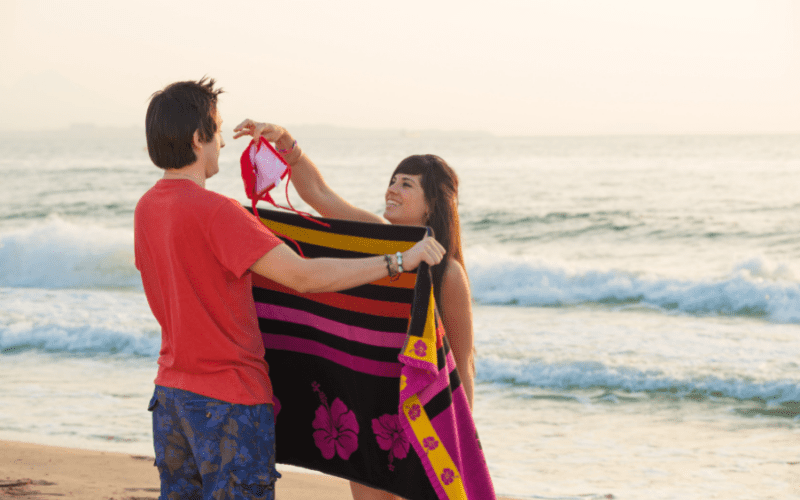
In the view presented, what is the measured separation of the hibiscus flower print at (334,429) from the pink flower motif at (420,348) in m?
0.54

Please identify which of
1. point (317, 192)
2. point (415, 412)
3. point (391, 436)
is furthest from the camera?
point (317, 192)

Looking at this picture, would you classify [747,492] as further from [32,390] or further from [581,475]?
[32,390]

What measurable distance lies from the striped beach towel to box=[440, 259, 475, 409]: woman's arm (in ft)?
0.74

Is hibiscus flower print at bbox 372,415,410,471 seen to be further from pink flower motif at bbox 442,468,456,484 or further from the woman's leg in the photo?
the woman's leg

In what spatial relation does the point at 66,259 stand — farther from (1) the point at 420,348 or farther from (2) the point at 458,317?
(1) the point at 420,348

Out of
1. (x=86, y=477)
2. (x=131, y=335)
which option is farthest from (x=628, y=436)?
(x=131, y=335)

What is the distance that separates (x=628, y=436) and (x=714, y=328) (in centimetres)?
525

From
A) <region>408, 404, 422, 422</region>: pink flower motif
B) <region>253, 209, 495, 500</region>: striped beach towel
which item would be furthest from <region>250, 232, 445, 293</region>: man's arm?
<region>408, 404, 422, 422</region>: pink flower motif

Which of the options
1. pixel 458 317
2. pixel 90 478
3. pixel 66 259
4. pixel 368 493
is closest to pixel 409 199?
pixel 458 317

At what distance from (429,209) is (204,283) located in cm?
110

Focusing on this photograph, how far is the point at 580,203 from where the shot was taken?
86.0 feet

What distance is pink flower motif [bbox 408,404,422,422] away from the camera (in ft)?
7.88

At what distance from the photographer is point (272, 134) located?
9.18 feet

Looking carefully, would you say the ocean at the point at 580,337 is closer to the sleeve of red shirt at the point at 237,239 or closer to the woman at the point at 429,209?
the woman at the point at 429,209
